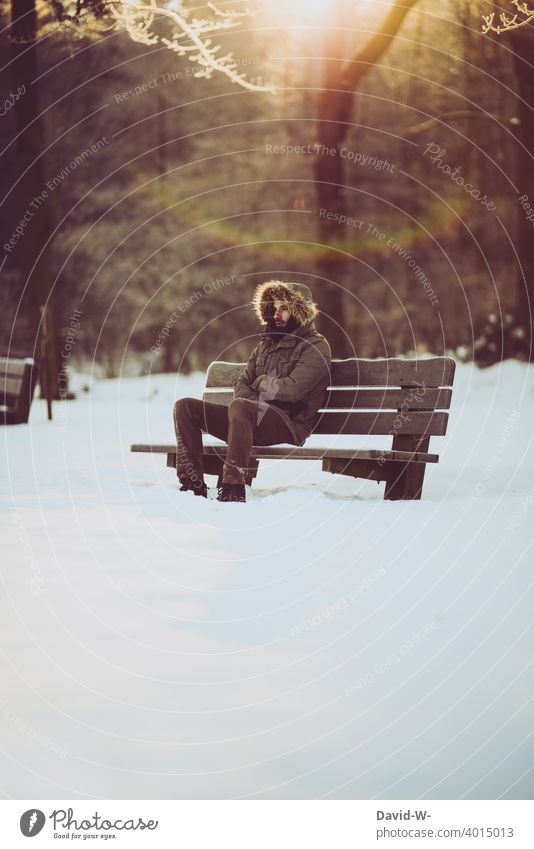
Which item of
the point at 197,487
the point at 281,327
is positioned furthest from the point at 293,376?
the point at 197,487

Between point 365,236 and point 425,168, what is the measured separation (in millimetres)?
2174

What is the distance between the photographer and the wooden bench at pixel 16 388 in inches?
546

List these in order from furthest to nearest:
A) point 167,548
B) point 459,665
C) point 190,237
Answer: point 190,237, point 167,548, point 459,665

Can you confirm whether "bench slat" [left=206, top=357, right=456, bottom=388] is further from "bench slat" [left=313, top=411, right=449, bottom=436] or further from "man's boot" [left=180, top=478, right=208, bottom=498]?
"man's boot" [left=180, top=478, right=208, bottom=498]

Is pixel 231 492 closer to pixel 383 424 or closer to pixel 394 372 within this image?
pixel 383 424

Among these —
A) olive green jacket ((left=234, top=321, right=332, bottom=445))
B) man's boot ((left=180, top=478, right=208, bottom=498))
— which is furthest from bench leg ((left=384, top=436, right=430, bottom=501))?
man's boot ((left=180, top=478, right=208, bottom=498))

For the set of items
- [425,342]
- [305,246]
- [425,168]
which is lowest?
[425,342]

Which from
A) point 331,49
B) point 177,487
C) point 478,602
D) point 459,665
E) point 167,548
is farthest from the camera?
point 331,49

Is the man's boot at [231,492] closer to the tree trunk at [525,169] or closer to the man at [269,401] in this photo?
the man at [269,401]

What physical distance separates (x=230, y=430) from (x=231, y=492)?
42cm

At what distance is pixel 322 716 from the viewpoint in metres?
3.46

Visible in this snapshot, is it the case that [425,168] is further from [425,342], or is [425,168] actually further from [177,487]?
[177,487]

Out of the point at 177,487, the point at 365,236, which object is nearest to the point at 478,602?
the point at 177,487

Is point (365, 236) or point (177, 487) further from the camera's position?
point (365, 236)
